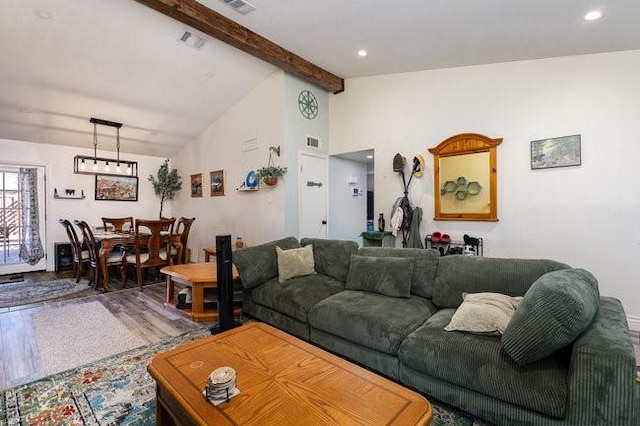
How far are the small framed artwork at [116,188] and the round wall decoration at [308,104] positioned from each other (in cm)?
435

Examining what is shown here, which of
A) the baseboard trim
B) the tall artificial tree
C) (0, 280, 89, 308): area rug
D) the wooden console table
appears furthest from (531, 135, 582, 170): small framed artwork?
the tall artificial tree

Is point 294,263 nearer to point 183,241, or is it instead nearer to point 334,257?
point 334,257

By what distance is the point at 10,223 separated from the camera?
548 cm

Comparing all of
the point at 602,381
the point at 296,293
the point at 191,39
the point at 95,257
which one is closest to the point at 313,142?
the point at 191,39

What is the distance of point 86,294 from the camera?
13.7ft

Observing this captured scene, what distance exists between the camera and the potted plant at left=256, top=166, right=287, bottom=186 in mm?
4566

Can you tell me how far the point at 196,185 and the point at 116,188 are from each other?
1.75 meters

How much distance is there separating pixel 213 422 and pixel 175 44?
4227 millimetres

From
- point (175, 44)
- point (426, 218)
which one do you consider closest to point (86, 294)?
point (175, 44)

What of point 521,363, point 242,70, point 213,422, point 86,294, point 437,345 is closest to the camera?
point 213,422

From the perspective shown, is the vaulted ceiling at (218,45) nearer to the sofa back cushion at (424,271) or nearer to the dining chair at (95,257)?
the dining chair at (95,257)

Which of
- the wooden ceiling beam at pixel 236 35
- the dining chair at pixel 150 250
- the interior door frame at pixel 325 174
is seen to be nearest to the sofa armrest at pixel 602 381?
the interior door frame at pixel 325 174

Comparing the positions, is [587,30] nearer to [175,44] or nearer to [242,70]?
[242,70]

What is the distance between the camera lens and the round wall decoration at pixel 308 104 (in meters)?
4.86
